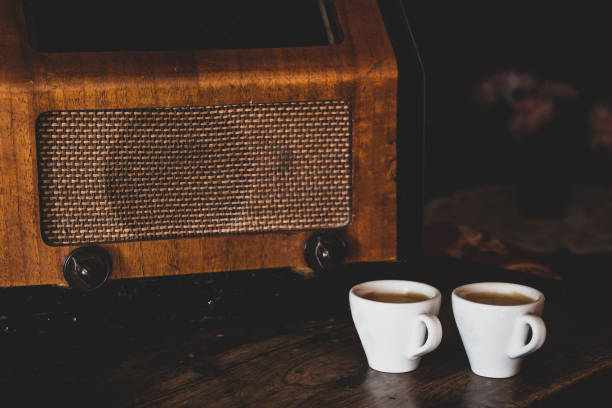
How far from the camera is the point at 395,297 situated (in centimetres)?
88

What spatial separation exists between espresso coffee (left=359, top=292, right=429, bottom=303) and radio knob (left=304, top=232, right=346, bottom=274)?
4.8 inches

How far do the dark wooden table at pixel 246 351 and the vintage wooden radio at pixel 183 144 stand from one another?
0.13 feet

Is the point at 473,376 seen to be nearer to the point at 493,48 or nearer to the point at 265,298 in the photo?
the point at 265,298

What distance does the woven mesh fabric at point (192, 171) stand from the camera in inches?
36.2

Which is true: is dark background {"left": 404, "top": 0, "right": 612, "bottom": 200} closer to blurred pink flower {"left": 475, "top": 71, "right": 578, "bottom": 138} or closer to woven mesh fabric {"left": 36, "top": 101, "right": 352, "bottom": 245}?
blurred pink flower {"left": 475, "top": 71, "right": 578, "bottom": 138}

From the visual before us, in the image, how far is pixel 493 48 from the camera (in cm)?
278

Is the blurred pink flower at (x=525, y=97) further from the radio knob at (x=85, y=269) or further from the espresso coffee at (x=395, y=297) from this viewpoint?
the radio knob at (x=85, y=269)

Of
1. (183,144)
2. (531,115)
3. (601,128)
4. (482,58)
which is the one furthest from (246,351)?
(482,58)

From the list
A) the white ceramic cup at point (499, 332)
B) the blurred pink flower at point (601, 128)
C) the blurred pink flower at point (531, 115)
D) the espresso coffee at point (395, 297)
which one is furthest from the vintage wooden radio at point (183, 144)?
the blurred pink flower at point (601, 128)

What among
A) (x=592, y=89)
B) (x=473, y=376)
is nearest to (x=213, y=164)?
(x=473, y=376)

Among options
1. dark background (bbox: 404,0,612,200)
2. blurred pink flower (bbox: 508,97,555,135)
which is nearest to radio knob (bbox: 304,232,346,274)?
blurred pink flower (bbox: 508,97,555,135)

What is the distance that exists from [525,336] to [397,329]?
0.47ft

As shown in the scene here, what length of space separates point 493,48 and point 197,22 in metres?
1.97

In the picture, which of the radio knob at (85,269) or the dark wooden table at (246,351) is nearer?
the dark wooden table at (246,351)
